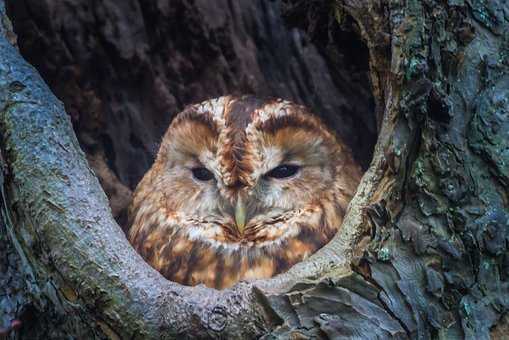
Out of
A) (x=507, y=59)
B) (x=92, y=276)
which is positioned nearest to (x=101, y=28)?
(x=92, y=276)

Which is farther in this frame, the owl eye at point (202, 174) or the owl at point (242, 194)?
the owl eye at point (202, 174)

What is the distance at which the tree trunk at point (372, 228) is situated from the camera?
1301 millimetres

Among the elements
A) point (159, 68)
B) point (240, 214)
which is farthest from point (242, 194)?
→ point (159, 68)

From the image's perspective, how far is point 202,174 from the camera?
2055mm

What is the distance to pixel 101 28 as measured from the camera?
2.33 meters

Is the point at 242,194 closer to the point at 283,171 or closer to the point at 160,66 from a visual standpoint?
the point at 283,171

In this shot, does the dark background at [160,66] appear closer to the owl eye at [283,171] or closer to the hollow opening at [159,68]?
the hollow opening at [159,68]

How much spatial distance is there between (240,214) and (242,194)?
0.20ft

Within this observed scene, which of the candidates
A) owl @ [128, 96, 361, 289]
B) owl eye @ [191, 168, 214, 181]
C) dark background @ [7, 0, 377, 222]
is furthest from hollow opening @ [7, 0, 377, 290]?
owl eye @ [191, 168, 214, 181]

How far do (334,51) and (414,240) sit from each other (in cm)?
93

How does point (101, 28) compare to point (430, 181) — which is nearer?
point (430, 181)

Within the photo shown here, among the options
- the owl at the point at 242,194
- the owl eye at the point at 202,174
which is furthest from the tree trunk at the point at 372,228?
the owl eye at the point at 202,174

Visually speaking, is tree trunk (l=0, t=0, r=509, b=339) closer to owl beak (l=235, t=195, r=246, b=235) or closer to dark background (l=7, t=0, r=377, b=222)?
owl beak (l=235, t=195, r=246, b=235)

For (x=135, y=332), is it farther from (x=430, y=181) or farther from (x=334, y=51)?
(x=334, y=51)
